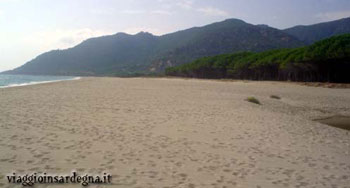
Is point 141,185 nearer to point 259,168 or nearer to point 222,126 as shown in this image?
point 259,168

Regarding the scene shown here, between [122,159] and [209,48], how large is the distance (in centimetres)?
19784

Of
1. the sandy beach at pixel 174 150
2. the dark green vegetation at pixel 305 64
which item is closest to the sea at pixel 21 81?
the sandy beach at pixel 174 150

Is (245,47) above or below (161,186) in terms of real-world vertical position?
above

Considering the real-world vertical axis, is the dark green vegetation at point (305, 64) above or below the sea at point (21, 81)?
above

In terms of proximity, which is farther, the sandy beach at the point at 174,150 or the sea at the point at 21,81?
the sea at the point at 21,81

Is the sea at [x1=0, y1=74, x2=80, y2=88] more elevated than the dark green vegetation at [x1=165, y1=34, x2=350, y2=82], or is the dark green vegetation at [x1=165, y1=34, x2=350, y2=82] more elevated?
the dark green vegetation at [x1=165, y1=34, x2=350, y2=82]

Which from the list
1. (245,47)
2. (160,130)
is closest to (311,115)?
(160,130)

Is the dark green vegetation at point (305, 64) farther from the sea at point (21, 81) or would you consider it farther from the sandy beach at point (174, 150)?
the sea at point (21, 81)

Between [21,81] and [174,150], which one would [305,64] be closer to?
[174,150]

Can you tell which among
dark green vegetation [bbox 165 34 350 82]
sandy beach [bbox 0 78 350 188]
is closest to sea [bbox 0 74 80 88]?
sandy beach [bbox 0 78 350 188]

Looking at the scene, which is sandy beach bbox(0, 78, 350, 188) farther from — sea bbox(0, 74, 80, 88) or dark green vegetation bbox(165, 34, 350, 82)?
dark green vegetation bbox(165, 34, 350, 82)

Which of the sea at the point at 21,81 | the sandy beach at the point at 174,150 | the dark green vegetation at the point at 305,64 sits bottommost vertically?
the sandy beach at the point at 174,150

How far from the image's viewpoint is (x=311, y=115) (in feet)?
56.6

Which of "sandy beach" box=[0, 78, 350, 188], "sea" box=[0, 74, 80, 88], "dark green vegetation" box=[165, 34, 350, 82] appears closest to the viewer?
"sandy beach" box=[0, 78, 350, 188]
